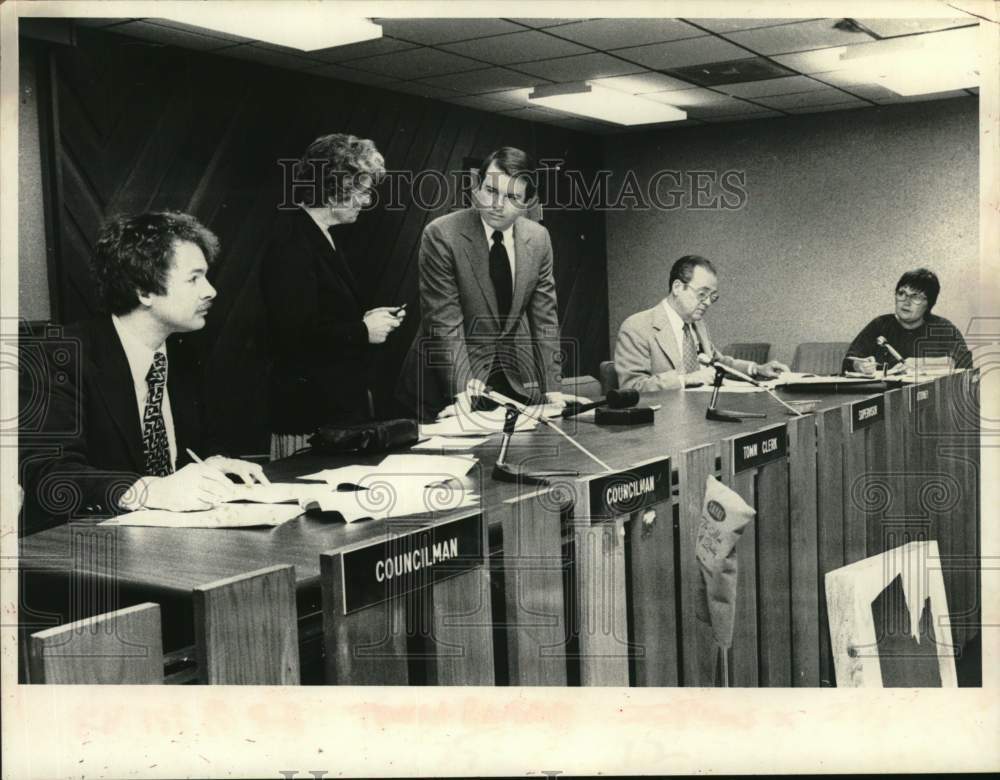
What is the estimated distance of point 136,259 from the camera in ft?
7.91

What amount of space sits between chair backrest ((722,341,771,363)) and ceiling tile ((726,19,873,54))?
1.19 metres

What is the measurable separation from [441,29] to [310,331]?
1069 mm

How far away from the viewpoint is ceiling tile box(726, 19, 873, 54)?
7.72 feet

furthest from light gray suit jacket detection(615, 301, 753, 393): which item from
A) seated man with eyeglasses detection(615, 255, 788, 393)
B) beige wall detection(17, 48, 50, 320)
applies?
beige wall detection(17, 48, 50, 320)

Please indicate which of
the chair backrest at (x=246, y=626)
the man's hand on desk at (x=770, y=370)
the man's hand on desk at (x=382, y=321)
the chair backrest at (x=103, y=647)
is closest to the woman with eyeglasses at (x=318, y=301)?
the man's hand on desk at (x=382, y=321)

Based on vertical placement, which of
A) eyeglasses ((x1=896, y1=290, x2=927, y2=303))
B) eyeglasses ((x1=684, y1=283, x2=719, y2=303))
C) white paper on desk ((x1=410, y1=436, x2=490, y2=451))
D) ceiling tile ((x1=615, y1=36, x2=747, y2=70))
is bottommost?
white paper on desk ((x1=410, y1=436, x2=490, y2=451))

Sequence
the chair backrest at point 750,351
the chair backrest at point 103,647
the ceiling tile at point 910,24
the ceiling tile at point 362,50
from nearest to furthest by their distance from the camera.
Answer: the chair backrest at point 103,647, the ceiling tile at point 910,24, the ceiling tile at point 362,50, the chair backrest at point 750,351

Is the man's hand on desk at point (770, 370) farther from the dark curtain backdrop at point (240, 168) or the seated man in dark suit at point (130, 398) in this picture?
the seated man in dark suit at point (130, 398)

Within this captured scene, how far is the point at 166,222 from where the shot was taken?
2582 mm

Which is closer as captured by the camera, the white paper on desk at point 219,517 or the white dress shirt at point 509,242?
the white paper on desk at point 219,517

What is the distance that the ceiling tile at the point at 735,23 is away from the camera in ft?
7.22

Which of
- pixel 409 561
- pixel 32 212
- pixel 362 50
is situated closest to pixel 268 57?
pixel 362 50

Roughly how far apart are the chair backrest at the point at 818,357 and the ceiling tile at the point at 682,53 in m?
1.31

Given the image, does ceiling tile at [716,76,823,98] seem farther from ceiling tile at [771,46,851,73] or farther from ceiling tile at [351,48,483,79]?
ceiling tile at [351,48,483,79]
